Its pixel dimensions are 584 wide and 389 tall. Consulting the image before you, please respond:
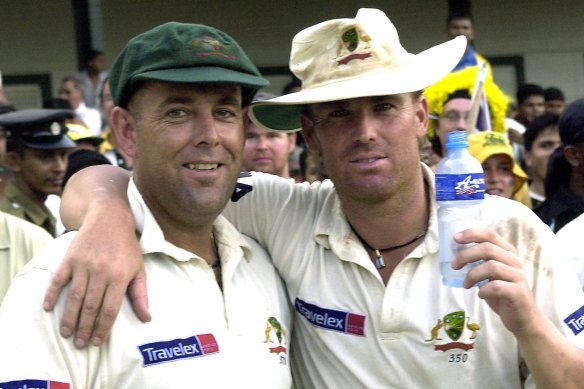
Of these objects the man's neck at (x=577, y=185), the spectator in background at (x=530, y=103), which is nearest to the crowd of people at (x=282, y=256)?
the man's neck at (x=577, y=185)

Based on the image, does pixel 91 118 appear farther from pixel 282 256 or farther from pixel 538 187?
pixel 282 256

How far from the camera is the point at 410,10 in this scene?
15.3 m

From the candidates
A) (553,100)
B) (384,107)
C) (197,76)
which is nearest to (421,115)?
(384,107)

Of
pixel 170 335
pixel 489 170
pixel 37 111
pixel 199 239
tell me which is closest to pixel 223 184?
pixel 199 239

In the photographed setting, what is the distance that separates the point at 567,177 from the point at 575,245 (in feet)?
5.24

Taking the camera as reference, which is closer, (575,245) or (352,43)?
(352,43)

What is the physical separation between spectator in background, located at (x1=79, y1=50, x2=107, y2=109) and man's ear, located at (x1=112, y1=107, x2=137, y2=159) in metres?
8.68

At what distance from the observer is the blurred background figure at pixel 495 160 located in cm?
628

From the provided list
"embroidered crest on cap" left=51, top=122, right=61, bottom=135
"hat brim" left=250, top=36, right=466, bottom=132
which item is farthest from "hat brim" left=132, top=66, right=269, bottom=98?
"embroidered crest on cap" left=51, top=122, right=61, bottom=135

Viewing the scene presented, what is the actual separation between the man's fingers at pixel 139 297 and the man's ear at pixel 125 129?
0.52 m

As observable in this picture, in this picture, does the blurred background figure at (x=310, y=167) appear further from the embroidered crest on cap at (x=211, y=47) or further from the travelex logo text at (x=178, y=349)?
the travelex logo text at (x=178, y=349)

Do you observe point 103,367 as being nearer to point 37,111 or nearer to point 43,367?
point 43,367

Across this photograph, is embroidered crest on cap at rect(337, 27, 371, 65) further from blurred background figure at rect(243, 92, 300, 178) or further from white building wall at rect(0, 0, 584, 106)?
white building wall at rect(0, 0, 584, 106)

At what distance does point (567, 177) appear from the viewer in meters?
5.61
